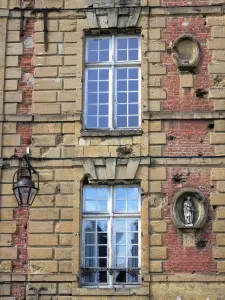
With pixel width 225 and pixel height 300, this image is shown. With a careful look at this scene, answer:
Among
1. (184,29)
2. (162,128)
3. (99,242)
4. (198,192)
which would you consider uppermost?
(184,29)

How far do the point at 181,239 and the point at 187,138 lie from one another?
191cm

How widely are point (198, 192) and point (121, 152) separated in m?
1.62

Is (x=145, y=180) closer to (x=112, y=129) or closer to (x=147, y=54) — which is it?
(x=112, y=129)

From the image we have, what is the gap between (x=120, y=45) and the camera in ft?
46.1

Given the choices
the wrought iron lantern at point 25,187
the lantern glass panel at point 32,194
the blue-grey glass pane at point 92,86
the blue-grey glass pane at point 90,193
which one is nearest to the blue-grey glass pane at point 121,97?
the blue-grey glass pane at point 92,86

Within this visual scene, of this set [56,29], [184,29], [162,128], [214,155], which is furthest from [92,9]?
[214,155]

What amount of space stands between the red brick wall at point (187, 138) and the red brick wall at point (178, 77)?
0.32 metres

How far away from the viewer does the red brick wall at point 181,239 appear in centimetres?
1261

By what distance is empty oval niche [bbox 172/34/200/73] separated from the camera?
13.6 meters

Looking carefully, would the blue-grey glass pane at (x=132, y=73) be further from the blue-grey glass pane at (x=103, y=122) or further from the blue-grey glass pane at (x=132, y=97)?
the blue-grey glass pane at (x=103, y=122)

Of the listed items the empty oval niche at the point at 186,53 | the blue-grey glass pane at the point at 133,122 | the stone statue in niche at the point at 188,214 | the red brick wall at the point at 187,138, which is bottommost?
the stone statue in niche at the point at 188,214

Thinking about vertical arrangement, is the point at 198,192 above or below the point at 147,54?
below

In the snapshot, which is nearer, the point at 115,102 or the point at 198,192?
the point at 198,192

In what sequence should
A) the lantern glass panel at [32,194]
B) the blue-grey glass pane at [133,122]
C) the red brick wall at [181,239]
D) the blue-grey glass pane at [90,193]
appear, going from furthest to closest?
the blue-grey glass pane at [133,122]
the blue-grey glass pane at [90,193]
the red brick wall at [181,239]
the lantern glass panel at [32,194]
